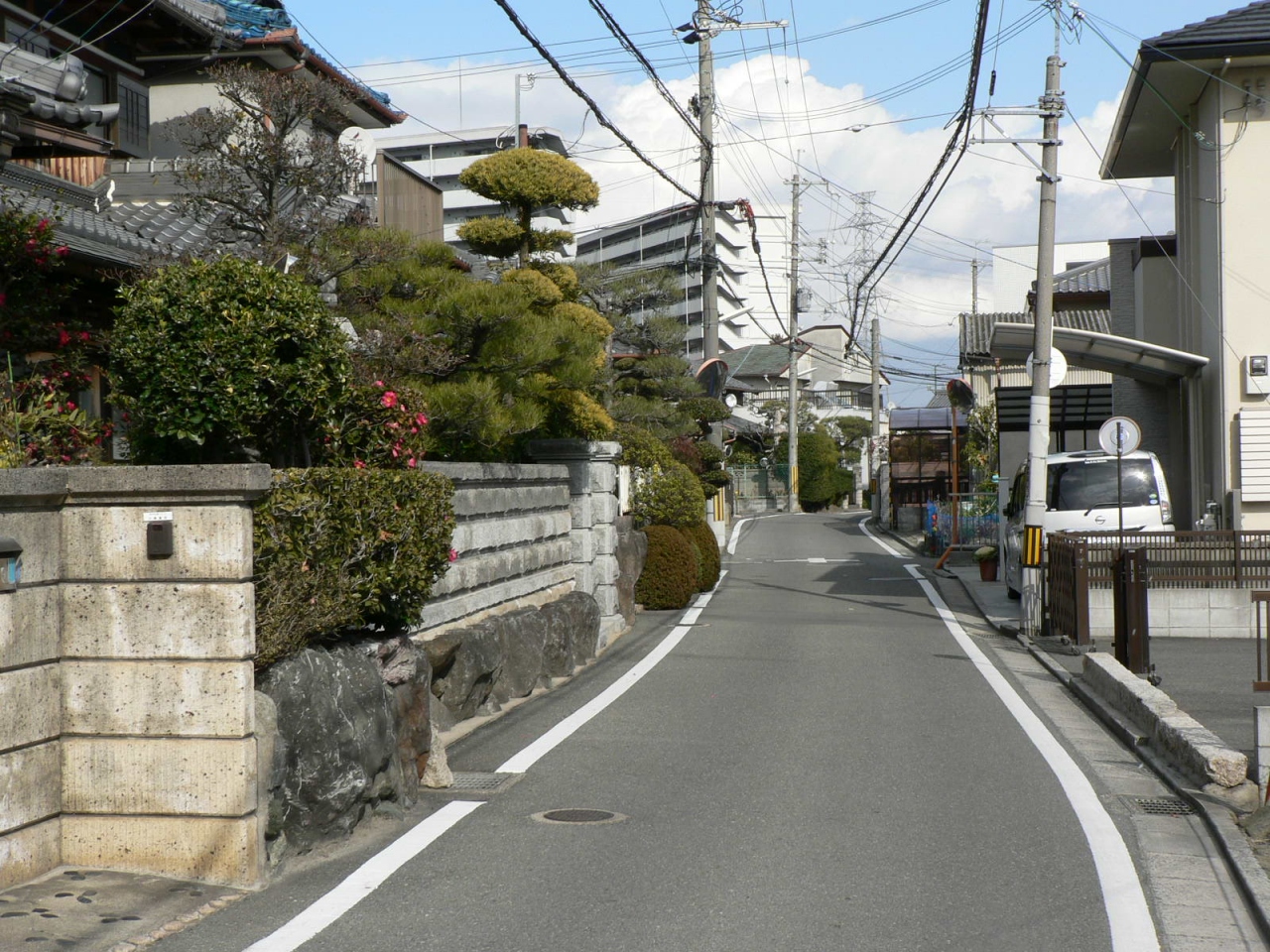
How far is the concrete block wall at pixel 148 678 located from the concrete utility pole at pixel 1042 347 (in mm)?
12363

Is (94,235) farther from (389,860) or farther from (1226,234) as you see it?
(1226,234)

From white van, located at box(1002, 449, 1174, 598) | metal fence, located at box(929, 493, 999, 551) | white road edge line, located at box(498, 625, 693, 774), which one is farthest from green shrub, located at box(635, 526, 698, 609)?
metal fence, located at box(929, 493, 999, 551)

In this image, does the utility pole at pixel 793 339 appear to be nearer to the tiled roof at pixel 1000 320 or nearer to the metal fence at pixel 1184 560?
the tiled roof at pixel 1000 320

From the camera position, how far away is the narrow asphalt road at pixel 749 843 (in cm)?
505

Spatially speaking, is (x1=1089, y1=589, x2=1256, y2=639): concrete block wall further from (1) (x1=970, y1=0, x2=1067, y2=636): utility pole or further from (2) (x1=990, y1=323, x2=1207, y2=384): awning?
(2) (x1=990, y1=323, x2=1207, y2=384): awning

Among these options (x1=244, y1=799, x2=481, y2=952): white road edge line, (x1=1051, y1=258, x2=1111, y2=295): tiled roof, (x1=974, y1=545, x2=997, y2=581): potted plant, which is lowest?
(x1=244, y1=799, x2=481, y2=952): white road edge line

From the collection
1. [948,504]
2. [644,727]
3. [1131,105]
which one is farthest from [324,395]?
[948,504]

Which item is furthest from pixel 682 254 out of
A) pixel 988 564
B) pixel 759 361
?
pixel 988 564

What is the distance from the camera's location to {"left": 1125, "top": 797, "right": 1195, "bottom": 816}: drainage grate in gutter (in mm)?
7121

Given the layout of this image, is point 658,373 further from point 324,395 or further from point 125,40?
point 324,395

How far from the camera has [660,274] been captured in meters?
25.9

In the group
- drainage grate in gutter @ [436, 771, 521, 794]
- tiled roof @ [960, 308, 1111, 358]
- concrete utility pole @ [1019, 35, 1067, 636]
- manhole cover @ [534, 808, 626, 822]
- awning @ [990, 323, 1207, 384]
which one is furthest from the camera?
tiled roof @ [960, 308, 1111, 358]

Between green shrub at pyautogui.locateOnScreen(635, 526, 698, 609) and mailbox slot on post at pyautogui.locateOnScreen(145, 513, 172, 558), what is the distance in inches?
524

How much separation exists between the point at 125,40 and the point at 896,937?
52.2 ft
